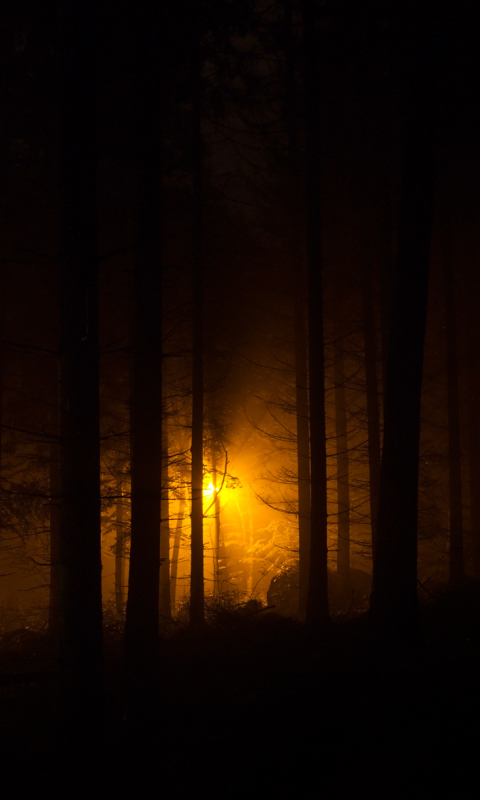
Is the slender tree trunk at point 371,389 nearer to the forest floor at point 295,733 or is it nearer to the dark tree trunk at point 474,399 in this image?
the dark tree trunk at point 474,399

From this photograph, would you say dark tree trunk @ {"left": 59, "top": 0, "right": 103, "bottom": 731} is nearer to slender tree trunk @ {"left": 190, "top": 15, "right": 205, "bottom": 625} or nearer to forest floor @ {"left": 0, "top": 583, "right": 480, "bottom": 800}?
forest floor @ {"left": 0, "top": 583, "right": 480, "bottom": 800}

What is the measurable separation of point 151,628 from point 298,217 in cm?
1047

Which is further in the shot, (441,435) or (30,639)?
(441,435)

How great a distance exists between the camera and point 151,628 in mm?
6520

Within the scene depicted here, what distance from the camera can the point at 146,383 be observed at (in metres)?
6.72

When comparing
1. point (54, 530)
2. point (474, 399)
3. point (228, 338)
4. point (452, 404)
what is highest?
point (228, 338)

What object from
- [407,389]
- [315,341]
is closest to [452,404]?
[315,341]

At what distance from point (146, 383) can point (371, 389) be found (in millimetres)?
7466

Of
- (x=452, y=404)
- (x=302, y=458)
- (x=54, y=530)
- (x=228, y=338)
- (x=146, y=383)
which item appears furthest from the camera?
(x=228, y=338)

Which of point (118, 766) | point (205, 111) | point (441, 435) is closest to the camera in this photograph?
point (118, 766)

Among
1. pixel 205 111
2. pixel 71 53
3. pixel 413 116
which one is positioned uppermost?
pixel 205 111

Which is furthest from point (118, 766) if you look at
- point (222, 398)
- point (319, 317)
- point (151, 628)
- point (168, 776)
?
point (222, 398)

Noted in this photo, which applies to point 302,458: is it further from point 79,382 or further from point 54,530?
point 79,382

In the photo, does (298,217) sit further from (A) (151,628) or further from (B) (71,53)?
(A) (151,628)
